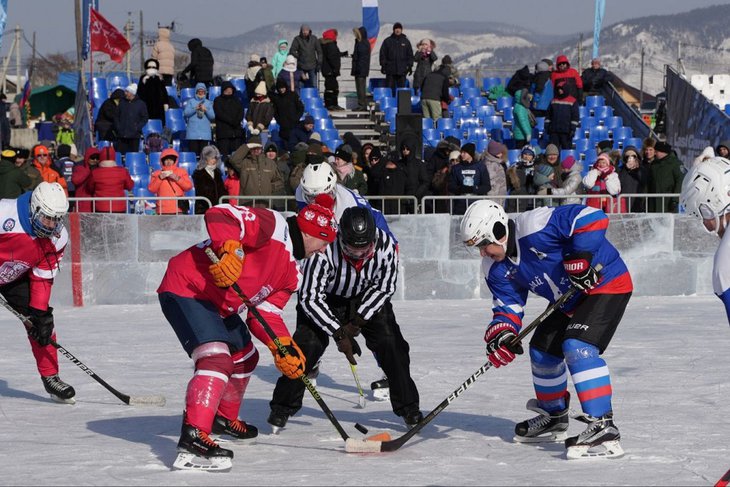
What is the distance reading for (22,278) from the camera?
853cm

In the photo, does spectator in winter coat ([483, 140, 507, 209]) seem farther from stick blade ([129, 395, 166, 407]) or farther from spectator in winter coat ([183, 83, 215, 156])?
stick blade ([129, 395, 166, 407])

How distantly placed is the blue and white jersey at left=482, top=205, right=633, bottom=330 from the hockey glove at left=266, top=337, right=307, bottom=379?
1.16 m

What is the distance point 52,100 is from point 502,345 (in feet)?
119

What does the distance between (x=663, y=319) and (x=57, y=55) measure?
351 ft

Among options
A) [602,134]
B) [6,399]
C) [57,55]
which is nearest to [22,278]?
[6,399]

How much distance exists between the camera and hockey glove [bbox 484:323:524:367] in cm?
682

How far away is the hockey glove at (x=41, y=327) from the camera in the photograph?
330 inches

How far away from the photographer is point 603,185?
1381cm

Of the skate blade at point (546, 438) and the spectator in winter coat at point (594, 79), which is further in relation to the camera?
the spectator in winter coat at point (594, 79)

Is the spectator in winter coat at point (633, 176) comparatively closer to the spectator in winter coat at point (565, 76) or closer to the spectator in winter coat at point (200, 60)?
the spectator in winter coat at point (565, 76)

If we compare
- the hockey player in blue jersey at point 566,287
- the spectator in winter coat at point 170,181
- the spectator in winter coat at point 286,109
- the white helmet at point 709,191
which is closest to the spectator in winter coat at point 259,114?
the spectator in winter coat at point 286,109

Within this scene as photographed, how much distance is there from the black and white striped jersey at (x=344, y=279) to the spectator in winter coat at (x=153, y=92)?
411 inches

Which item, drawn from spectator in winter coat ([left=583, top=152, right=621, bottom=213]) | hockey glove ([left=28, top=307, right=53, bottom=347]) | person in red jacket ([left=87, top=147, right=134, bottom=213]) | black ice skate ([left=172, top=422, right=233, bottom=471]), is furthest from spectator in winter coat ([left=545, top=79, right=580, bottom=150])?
black ice skate ([left=172, top=422, right=233, bottom=471])

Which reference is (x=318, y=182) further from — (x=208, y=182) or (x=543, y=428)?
(x=208, y=182)
